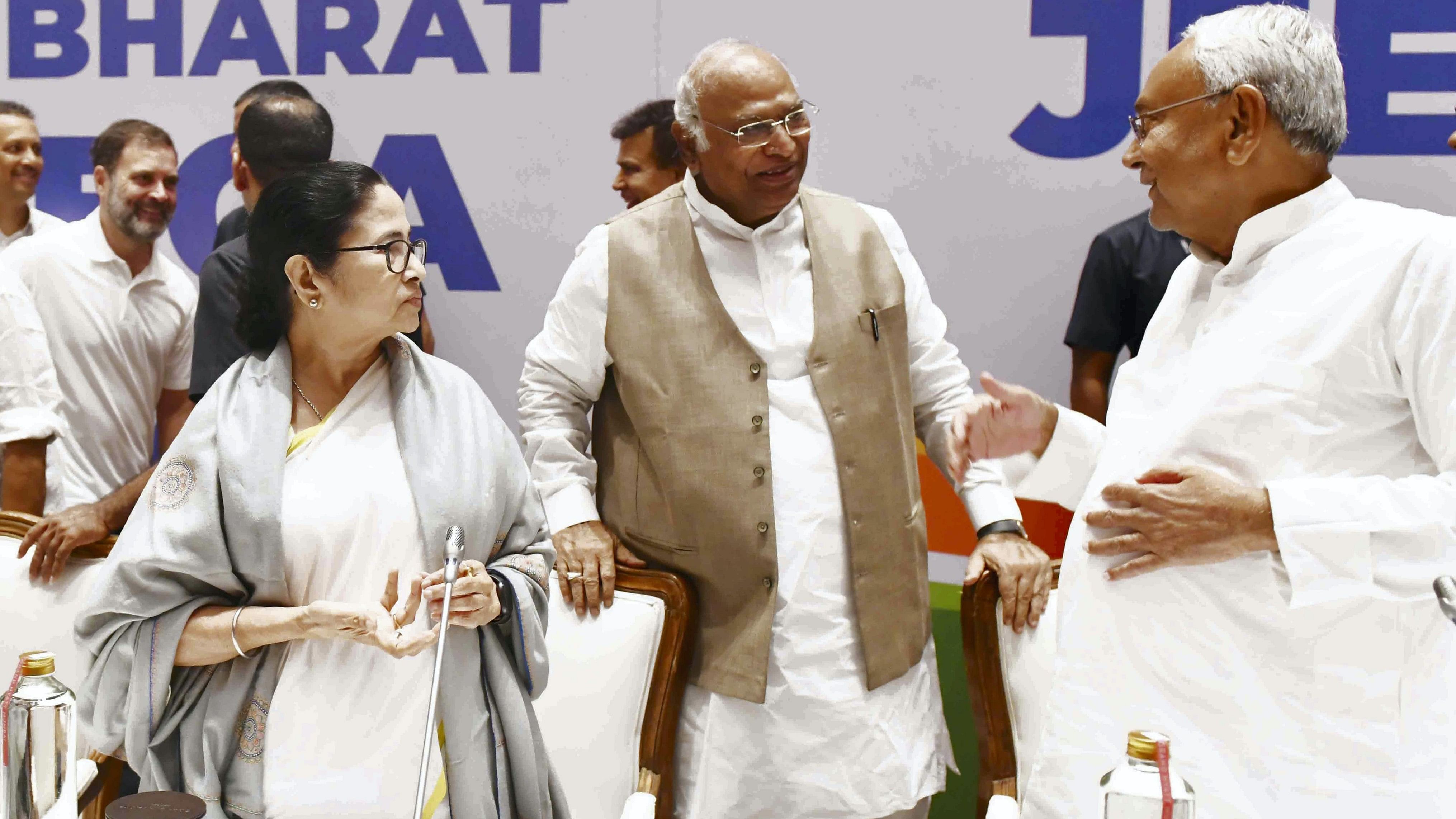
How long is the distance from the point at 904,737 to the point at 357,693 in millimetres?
1065

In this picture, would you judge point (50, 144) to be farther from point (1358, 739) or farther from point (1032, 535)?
point (1358, 739)

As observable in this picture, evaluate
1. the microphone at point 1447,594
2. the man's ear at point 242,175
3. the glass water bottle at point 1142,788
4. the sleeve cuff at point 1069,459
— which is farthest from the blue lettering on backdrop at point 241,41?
the microphone at point 1447,594

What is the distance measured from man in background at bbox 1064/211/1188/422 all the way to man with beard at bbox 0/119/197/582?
246 cm

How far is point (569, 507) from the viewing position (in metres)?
2.53

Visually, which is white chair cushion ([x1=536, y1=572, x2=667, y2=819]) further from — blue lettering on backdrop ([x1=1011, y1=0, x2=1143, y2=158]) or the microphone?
blue lettering on backdrop ([x1=1011, y1=0, x2=1143, y2=158])

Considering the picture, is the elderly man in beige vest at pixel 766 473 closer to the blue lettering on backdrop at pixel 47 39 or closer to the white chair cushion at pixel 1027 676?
the white chair cushion at pixel 1027 676

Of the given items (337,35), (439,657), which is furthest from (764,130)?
(337,35)

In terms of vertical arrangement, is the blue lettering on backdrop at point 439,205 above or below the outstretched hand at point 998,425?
above

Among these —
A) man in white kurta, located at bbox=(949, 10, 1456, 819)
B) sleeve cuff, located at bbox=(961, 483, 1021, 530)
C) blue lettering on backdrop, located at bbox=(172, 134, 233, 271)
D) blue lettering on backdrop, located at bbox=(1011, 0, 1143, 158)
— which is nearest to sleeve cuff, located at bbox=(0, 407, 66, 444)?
blue lettering on backdrop, located at bbox=(172, 134, 233, 271)

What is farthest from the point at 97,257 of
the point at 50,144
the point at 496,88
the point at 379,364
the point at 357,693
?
the point at 357,693

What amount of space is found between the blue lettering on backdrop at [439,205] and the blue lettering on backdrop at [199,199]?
22.5 inches

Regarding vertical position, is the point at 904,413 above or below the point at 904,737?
above

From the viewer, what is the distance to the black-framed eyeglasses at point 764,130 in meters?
2.52

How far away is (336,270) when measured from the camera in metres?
2.00
